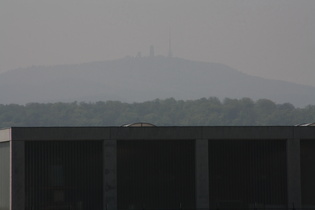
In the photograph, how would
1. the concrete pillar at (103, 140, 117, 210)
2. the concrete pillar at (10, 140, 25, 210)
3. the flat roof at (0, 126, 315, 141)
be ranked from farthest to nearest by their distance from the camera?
the concrete pillar at (103, 140, 117, 210) → the flat roof at (0, 126, 315, 141) → the concrete pillar at (10, 140, 25, 210)

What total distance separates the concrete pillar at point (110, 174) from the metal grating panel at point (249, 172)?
7938mm

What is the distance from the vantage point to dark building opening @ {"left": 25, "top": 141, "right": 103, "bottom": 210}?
2530 inches

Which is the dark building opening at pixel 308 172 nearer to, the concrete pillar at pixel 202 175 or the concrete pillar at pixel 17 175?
the concrete pillar at pixel 202 175

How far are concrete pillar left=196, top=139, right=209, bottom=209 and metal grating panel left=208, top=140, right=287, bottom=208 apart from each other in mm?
757

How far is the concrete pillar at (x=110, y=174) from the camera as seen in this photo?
65.1 metres

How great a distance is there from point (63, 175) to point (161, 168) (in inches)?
315

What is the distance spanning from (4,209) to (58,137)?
8.05m

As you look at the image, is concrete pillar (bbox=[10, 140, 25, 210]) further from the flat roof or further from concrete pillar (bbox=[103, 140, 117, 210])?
concrete pillar (bbox=[103, 140, 117, 210])

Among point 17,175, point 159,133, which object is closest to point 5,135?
point 17,175

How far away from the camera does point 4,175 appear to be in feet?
221

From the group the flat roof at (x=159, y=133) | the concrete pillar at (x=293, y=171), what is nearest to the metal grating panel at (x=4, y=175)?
the flat roof at (x=159, y=133)

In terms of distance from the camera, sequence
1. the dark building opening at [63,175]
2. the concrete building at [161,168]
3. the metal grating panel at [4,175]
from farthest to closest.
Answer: the metal grating panel at [4,175] < the concrete building at [161,168] < the dark building opening at [63,175]

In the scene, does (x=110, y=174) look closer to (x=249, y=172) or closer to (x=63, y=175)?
(x=63, y=175)

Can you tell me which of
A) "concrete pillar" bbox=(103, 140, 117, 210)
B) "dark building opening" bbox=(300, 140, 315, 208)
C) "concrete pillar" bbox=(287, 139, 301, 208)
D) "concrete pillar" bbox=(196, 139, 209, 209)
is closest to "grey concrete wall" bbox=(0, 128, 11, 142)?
"concrete pillar" bbox=(103, 140, 117, 210)
